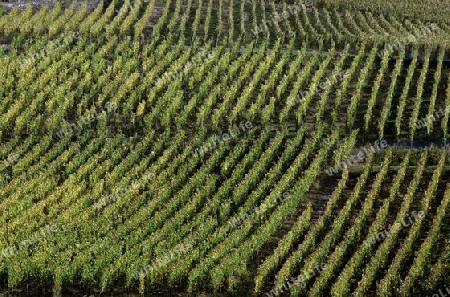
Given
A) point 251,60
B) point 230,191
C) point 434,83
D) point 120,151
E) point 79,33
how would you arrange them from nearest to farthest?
1. point 230,191
2. point 120,151
3. point 434,83
4. point 251,60
5. point 79,33

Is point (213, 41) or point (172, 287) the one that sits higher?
point (213, 41)

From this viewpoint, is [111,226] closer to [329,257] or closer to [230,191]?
[230,191]

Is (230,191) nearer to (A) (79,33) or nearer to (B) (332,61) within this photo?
(B) (332,61)

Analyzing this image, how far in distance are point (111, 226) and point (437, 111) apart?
17.6 meters

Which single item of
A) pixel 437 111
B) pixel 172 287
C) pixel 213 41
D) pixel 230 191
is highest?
pixel 213 41

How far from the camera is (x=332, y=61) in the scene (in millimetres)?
42438

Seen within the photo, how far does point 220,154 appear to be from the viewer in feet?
105

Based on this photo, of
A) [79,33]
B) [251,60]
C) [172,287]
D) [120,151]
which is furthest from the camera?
[79,33]

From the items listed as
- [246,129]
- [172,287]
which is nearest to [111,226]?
[172,287]

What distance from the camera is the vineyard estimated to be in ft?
82.0

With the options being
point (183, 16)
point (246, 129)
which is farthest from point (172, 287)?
point (183, 16)

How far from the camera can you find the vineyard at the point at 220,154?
2498cm

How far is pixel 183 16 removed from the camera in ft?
159

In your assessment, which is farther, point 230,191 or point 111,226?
point 230,191
